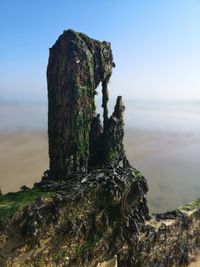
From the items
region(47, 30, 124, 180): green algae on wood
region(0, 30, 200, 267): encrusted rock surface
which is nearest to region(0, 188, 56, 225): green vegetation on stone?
region(0, 30, 200, 267): encrusted rock surface

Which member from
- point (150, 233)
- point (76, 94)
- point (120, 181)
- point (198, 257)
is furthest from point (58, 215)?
point (198, 257)

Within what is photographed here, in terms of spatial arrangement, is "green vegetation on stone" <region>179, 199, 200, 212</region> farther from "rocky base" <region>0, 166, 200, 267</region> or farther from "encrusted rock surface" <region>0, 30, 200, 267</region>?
"encrusted rock surface" <region>0, 30, 200, 267</region>

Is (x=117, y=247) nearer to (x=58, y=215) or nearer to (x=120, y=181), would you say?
(x=120, y=181)

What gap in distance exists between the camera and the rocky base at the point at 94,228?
8227mm

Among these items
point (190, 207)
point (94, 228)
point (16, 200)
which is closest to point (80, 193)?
point (94, 228)

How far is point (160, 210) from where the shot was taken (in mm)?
19406

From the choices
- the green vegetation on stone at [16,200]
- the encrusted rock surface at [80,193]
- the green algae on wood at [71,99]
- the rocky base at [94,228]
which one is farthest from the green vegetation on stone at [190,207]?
the green vegetation on stone at [16,200]

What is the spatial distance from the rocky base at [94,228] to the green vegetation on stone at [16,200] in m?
0.10

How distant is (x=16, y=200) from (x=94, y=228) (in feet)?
6.61

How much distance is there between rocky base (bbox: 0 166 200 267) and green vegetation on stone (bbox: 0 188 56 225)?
0.10 metres

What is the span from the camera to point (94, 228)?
31.9 feet

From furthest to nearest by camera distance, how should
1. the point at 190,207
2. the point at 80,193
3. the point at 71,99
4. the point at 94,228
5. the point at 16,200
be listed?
1. the point at 190,207
2. the point at 94,228
3. the point at 71,99
4. the point at 80,193
5. the point at 16,200

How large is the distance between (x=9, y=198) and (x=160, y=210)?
38.3ft

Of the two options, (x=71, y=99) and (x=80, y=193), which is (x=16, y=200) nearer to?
(x=80, y=193)
